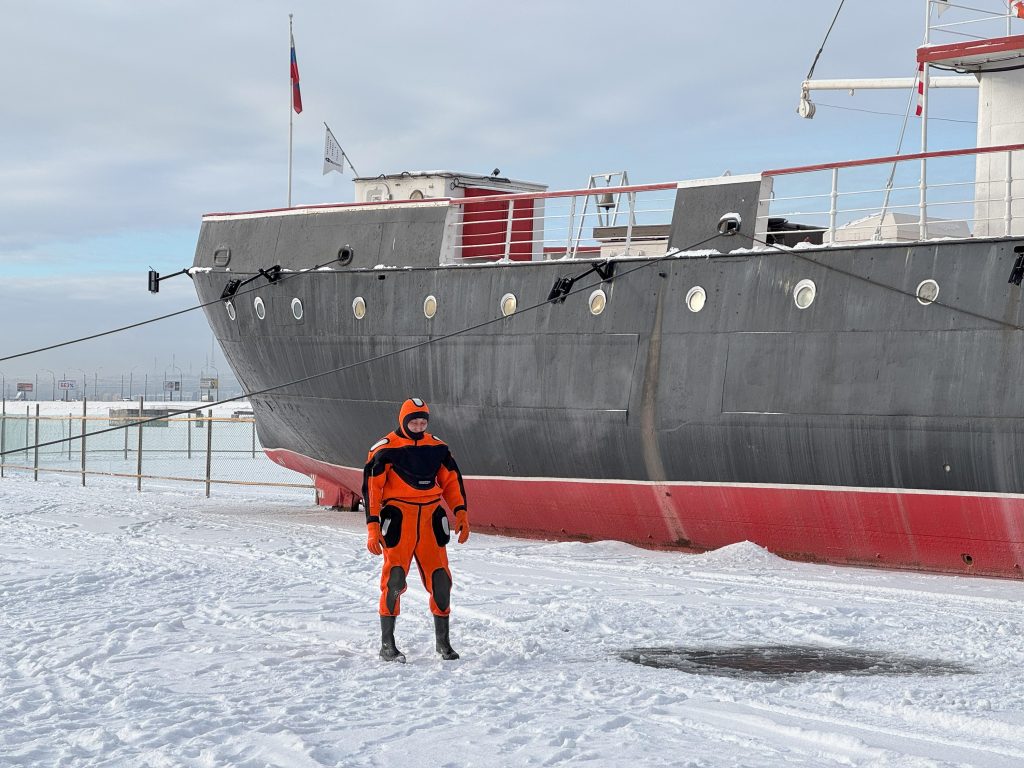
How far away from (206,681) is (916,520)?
6837mm

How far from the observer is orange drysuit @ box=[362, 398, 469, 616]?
6.77 metres

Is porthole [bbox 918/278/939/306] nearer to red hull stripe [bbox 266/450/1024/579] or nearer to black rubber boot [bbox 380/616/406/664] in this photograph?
red hull stripe [bbox 266/450/1024/579]

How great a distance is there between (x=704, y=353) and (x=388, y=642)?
19.6ft

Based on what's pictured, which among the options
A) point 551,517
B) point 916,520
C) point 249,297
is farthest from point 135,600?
point 249,297

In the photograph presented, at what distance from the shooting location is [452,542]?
1299 centimetres

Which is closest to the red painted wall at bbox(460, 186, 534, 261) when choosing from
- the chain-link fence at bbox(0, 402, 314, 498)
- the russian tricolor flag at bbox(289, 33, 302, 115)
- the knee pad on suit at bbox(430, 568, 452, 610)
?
the russian tricolor flag at bbox(289, 33, 302, 115)

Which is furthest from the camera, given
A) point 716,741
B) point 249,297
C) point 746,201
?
point 249,297

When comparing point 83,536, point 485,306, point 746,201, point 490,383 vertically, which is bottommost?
point 83,536

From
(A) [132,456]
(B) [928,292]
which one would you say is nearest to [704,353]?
(B) [928,292]

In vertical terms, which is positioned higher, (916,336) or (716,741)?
(916,336)

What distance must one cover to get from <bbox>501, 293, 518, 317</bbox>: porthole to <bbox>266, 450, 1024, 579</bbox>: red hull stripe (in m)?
1.92

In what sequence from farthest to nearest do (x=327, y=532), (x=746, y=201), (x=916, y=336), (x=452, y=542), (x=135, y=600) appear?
(x=327, y=532), (x=452, y=542), (x=746, y=201), (x=916, y=336), (x=135, y=600)

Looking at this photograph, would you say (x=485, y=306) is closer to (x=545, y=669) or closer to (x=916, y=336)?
(x=916, y=336)

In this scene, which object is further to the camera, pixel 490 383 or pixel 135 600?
pixel 490 383
